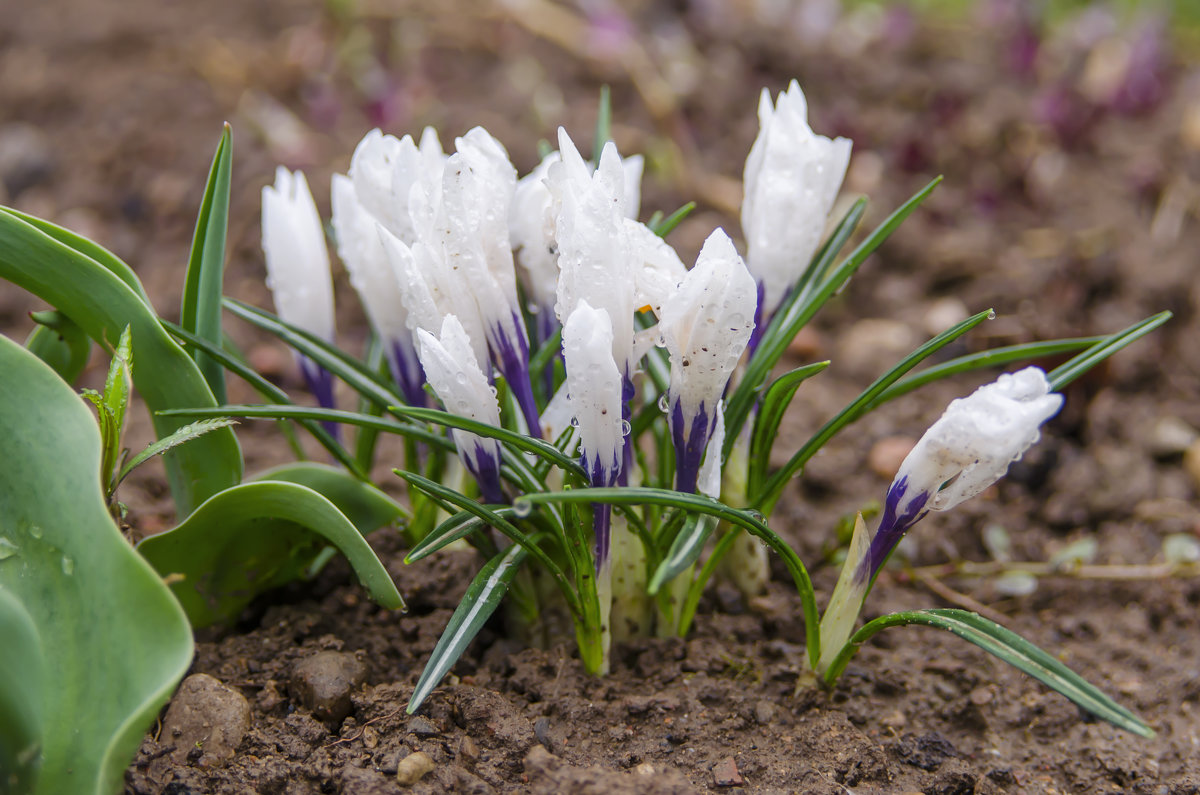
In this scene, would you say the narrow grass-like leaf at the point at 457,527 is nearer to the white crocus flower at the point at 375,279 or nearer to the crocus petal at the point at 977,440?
the white crocus flower at the point at 375,279

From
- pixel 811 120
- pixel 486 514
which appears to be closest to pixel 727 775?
pixel 486 514

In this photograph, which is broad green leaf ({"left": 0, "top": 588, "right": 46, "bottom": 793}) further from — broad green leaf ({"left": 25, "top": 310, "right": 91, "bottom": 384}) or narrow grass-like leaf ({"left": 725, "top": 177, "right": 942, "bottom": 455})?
narrow grass-like leaf ({"left": 725, "top": 177, "right": 942, "bottom": 455})

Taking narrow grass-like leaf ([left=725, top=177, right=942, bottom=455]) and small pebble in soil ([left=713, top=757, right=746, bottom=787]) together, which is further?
narrow grass-like leaf ([left=725, top=177, right=942, bottom=455])

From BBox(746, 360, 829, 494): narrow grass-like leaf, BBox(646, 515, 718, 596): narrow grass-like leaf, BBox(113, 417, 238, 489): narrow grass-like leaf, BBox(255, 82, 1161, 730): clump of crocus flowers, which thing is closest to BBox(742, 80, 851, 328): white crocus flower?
BBox(255, 82, 1161, 730): clump of crocus flowers

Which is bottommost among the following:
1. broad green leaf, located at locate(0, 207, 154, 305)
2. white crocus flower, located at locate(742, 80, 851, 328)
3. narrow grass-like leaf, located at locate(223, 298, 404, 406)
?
narrow grass-like leaf, located at locate(223, 298, 404, 406)

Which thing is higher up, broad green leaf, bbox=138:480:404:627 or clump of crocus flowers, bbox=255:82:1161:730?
clump of crocus flowers, bbox=255:82:1161:730

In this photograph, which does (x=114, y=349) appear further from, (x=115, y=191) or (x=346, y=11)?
(x=346, y=11)

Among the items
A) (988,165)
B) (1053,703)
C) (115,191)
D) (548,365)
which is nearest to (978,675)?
(1053,703)
